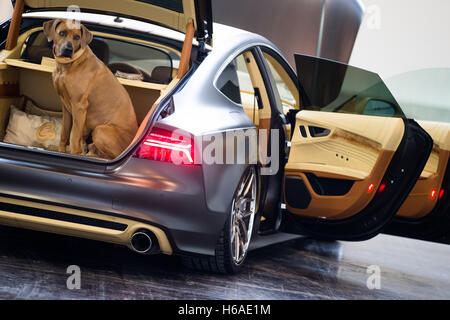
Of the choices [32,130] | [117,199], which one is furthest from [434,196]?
[32,130]

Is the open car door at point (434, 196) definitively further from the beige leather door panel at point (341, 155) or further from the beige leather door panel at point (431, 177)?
the beige leather door panel at point (341, 155)

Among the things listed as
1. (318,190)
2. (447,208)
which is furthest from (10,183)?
(447,208)

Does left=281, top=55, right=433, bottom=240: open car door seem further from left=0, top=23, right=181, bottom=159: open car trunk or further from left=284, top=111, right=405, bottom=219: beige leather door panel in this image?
left=0, top=23, right=181, bottom=159: open car trunk

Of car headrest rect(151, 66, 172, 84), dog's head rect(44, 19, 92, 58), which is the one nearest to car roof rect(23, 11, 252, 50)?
dog's head rect(44, 19, 92, 58)

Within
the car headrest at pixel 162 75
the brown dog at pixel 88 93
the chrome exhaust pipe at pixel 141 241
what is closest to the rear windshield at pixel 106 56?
the car headrest at pixel 162 75

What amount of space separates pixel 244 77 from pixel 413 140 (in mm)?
2125

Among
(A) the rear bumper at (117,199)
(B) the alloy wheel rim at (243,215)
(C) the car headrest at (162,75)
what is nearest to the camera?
(A) the rear bumper at (117,199)

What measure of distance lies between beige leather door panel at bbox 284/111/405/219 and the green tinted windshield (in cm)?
14

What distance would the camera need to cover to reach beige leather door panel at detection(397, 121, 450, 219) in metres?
4.44

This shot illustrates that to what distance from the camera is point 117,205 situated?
3357 mm

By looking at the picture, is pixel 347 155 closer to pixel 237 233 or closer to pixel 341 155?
pixel 341 155

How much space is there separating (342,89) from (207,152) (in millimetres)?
1447

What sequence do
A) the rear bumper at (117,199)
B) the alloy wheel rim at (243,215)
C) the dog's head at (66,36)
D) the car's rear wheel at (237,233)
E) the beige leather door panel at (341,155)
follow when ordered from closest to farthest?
1. the rear bumper at (117,199)
2. the car's rear wheel at (237,233)
3. the alloy wheel rim at (243,215)
4. the dog's head at (66,36)
5. the beige leather door panel at (341,155)

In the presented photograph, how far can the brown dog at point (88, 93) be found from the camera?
13.7 feet
